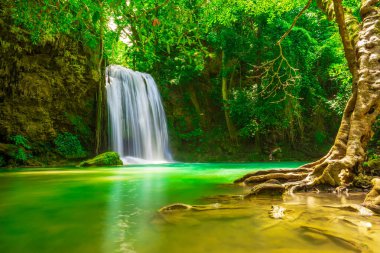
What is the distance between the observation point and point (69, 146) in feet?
50.4

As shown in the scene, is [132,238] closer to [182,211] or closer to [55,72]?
[182,211]

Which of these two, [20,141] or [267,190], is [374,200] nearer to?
[267,190]

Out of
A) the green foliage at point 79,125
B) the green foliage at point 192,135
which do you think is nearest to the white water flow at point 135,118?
the green foliage at point 79,125

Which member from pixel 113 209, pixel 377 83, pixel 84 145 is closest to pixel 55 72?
pixel 84 145

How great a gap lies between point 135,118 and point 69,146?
467cm

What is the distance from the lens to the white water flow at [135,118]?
1745 cm

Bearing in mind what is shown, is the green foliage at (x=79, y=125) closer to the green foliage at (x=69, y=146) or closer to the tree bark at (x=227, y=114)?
the green foliage at (x=69, y=146)

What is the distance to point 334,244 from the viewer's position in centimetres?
195

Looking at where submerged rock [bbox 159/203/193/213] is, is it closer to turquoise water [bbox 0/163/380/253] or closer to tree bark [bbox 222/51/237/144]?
turquoise water [bbox 0/163/380/253]

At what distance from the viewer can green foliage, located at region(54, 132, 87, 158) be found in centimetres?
1502

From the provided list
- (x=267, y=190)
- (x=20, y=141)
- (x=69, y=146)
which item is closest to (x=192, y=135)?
(x=69, y=146)

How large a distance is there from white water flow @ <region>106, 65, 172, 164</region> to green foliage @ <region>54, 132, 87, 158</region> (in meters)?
1.98

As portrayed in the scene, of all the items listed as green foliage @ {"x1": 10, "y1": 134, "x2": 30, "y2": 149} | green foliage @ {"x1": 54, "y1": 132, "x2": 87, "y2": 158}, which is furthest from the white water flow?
green foliage @ {"x1": 10, "y1": 134, "x2": 30, "y2": 149}

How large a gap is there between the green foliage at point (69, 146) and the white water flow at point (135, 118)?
78.0 inches
